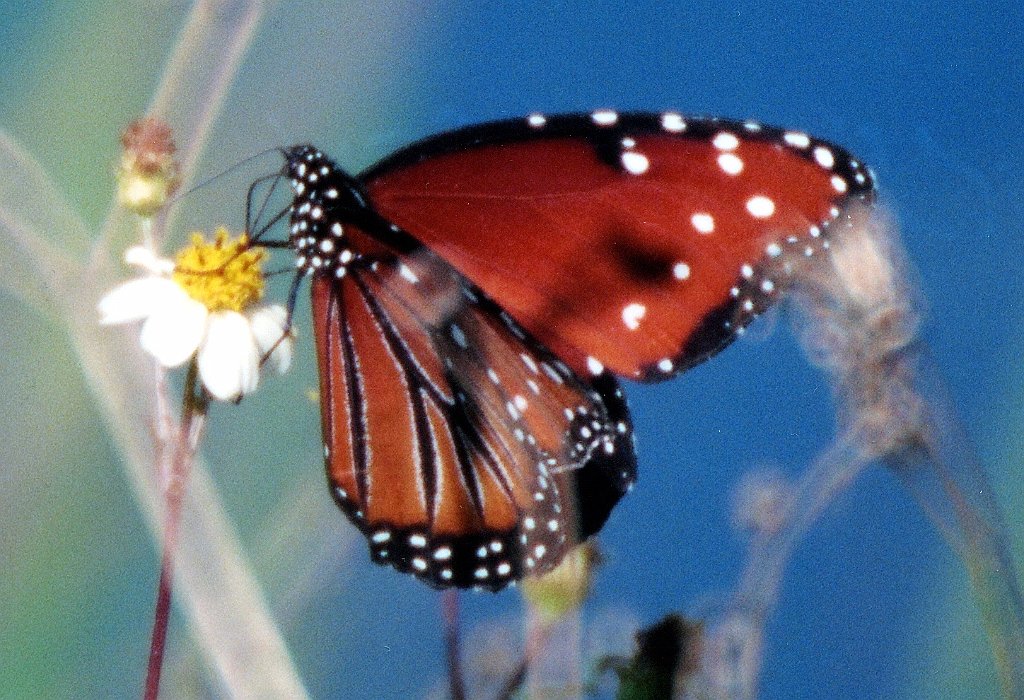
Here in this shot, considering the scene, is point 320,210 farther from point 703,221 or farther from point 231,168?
point 703,221

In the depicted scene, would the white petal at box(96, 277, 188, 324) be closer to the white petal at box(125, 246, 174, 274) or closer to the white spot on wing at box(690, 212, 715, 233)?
the white petal at box(125, 246, 174, 274)

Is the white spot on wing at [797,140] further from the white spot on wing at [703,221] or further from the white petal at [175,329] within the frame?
the white petal at [175,329]

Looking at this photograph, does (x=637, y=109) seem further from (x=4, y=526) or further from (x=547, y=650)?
(x=4, y=526)

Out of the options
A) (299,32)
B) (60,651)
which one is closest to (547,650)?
(60,651)

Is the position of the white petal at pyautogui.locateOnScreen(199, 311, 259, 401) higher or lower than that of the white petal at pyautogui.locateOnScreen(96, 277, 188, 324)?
lower

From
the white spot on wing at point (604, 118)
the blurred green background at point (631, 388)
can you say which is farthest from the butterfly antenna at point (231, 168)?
the white spot on wing at point (604, 118)

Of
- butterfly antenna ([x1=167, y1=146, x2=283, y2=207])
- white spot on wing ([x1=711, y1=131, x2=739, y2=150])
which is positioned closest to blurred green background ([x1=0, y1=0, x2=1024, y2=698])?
butterfly antenna ([x1=167, y1=146, x2=283, y2=207])

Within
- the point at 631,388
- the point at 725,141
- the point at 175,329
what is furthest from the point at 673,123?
the point at 175,329
